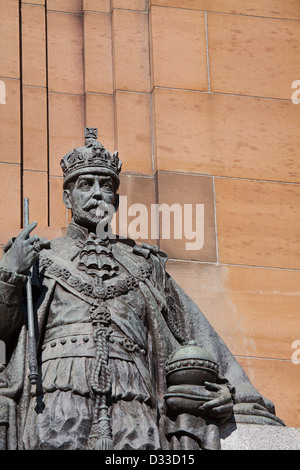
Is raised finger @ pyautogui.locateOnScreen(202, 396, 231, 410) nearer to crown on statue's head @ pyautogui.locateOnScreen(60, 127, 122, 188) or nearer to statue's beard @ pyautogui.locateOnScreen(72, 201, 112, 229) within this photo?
statue's beard @ pyautogui.locateOnScreen(72, 201, 112, 229)

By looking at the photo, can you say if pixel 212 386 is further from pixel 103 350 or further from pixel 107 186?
pixel 107 186

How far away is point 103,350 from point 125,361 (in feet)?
0.57

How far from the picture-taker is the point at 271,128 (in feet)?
39.0

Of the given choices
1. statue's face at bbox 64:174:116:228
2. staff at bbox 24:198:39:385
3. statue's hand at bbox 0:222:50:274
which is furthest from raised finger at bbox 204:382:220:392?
statue's face at bbox 64:174:116:228

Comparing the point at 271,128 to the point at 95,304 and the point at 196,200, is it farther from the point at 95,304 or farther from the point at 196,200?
the point at 95,304

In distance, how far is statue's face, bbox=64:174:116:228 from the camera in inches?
384

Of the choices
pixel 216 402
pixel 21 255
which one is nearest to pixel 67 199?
pixel 21 255

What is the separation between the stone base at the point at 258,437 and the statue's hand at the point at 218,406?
4.3 inches

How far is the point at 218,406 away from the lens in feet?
29.2

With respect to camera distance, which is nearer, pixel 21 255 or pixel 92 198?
pixel 21 255

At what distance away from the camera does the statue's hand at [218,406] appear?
8875 mm

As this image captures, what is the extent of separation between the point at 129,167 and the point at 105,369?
9.77ft

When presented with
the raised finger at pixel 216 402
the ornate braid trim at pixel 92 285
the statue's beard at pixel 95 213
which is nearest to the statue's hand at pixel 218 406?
the raised finger at pixel 216 402

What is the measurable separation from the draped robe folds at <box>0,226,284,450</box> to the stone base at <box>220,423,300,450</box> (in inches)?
4.1
